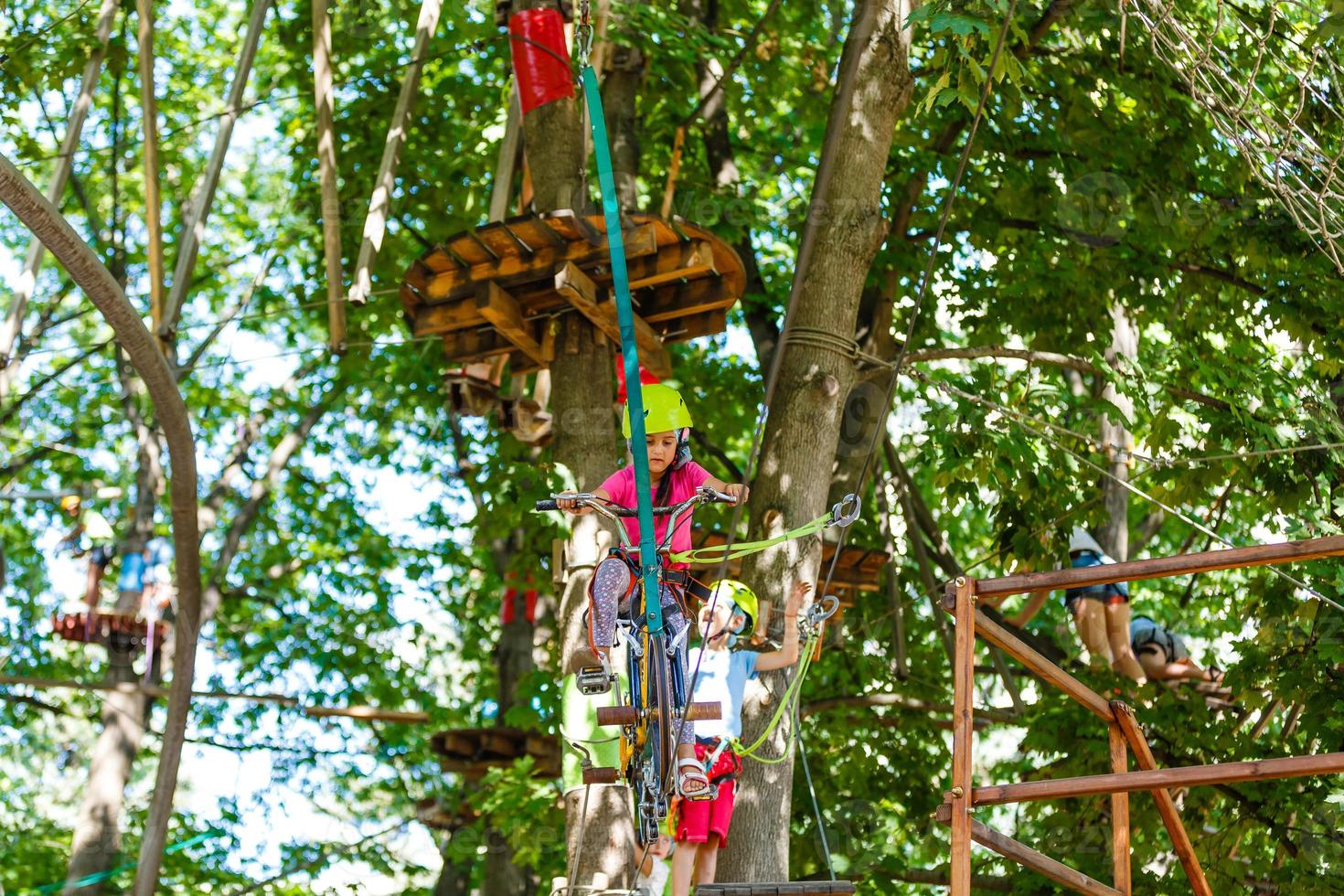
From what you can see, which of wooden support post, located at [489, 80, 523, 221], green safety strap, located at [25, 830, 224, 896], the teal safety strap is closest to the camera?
the teal safety strap

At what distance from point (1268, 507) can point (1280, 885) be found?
199 cm

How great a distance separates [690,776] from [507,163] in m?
4.60

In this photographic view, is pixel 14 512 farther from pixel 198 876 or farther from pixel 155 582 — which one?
pixel 198 876

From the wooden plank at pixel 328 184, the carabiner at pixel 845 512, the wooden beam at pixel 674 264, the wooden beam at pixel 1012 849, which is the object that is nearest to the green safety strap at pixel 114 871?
the wooden plank at pixel 328 184

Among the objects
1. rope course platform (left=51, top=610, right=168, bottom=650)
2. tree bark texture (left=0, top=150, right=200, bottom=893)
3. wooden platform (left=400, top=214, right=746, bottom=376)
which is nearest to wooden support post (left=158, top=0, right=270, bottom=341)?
tree bark texture (left=0, top=150, right=200, bottom=893)

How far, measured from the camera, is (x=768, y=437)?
298 inches

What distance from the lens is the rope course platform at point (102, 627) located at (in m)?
13.5

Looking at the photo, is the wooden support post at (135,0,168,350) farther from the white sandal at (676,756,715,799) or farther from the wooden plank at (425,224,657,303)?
the white sandal at (676,756,715,799)

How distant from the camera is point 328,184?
768 centimetres

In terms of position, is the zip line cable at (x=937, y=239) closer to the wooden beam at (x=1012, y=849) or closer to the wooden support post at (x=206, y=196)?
the wooden beam at (x=1012, y=849)

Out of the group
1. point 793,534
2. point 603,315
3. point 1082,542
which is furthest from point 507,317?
point 1082,542

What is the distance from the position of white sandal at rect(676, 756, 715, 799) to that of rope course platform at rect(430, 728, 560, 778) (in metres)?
5.94

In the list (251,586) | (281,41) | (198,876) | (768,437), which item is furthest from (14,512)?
(768,437)

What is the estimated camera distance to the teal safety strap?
4.78 m
